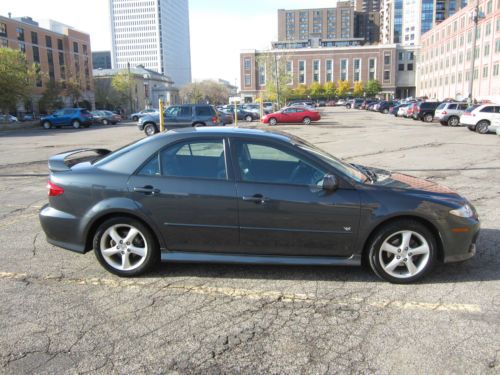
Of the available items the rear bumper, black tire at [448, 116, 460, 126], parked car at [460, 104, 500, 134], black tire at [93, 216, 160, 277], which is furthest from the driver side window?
black tire at [448, 116, 460, 126]

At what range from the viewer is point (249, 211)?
13.6 ft

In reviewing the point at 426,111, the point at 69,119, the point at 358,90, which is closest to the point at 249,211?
the point at 426,111

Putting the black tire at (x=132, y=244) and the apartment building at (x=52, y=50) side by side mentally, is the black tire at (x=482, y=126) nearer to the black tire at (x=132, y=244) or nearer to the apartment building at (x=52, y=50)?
the black tire at (x=132, y=244)

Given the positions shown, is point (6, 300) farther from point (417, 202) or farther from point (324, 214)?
point (417, 202)

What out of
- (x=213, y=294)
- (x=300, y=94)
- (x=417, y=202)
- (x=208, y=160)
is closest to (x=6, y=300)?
(x=213, y=294)

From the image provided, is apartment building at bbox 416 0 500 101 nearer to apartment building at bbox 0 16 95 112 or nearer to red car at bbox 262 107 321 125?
red car at bbox 262 107 321 125

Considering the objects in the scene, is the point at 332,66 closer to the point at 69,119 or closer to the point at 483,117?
the point at 69,119

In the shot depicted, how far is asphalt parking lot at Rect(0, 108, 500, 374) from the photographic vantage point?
9.88 feet

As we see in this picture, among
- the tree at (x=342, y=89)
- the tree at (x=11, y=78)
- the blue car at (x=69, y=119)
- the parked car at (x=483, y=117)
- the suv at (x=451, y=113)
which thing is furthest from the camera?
the tree at (x=342, y=89)

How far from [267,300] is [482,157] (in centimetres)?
1222

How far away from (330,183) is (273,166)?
64 cm

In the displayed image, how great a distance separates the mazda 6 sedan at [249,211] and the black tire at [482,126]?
21186mm

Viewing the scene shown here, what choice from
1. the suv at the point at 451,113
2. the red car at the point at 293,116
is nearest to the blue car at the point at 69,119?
the red car at the point at 293,116

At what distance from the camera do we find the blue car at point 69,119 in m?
37.6
